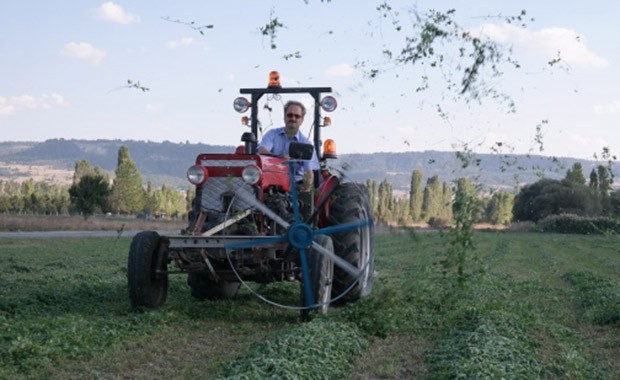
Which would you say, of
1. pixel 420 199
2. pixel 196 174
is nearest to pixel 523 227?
pixel 420 199

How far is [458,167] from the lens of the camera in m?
10.8

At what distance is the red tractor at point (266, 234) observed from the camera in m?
9.91

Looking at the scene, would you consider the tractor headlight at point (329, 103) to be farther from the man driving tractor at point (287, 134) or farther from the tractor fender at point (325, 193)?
the tractor fender at point (325, 193)

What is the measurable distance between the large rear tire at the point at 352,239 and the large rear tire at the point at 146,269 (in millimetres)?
2240

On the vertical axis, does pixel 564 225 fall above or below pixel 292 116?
below

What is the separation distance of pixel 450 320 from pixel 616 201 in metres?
7.89

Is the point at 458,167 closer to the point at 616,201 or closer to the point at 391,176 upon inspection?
the point at 391,176

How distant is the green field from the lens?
23.7 ft

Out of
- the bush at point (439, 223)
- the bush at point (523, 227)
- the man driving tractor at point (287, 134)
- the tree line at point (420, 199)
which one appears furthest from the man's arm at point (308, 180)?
the bush at point (523, 227)

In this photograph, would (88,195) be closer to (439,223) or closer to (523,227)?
(523,227)

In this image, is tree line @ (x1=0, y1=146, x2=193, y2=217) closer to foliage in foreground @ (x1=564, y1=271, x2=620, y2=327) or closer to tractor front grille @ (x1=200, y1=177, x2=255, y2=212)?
foliage in foreground @ (x1=564, y1=271, x2=620, y2=327)

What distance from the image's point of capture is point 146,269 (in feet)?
33.6

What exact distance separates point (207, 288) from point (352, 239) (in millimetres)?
2496

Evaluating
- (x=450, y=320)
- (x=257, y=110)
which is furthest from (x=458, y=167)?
(x=257, y=110)
